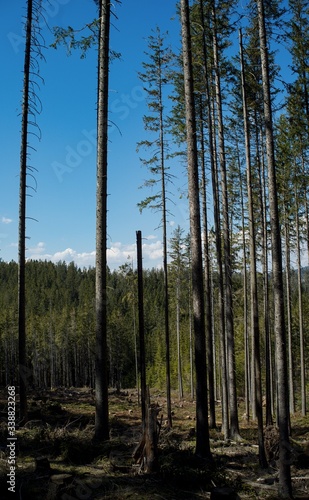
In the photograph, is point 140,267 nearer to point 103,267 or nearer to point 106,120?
point 103,267

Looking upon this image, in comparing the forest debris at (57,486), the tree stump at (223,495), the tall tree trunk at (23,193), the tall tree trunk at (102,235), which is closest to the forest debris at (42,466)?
the forest debris at (57,486)

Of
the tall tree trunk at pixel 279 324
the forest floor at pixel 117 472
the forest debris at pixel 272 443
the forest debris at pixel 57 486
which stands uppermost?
the tall tree trunk at pixel 279 324

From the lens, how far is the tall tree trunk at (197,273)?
7.86 meters

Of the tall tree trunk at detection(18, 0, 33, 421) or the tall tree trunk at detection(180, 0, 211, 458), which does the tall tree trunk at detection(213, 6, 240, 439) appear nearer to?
the tall tree trunk at detection(180, 0, 211, 458)

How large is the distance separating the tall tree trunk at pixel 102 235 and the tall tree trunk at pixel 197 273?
2.42 meters

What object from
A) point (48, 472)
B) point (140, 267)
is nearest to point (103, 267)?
point (140, 267)

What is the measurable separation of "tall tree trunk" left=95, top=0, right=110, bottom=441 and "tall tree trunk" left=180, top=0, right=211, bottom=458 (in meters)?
2.42

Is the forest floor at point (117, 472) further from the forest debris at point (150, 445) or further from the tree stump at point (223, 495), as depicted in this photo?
the tree stump at point (223, 495)

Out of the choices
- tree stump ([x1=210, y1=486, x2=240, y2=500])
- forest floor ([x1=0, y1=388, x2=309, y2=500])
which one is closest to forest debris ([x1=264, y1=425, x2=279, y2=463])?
forest floor ([x1=0, y1=388, x2=309, y2=500])

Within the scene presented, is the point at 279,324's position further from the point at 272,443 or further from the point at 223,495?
the point at 272,443

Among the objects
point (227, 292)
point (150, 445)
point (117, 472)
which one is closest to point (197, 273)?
point (150, 445)

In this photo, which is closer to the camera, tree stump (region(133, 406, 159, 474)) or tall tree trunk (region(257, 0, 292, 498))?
tall tree trunk (region(257, 0, 292, 498))

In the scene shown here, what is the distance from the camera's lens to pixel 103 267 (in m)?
9.75

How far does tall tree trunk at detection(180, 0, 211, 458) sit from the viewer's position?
7.86 meters
